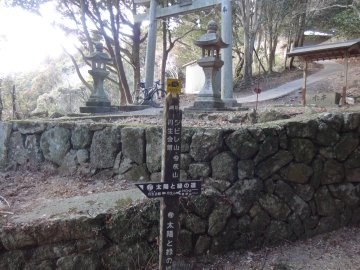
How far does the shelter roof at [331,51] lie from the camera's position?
8430mm

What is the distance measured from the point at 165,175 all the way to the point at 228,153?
155 centimetres

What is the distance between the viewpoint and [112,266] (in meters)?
3.42

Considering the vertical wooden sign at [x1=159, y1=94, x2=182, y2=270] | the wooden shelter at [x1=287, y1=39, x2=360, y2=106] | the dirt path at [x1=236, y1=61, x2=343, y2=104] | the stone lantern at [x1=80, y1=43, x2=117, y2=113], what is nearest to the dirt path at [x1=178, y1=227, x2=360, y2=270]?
the vertical wooden sign at [x1=159, y1=94, x2=182, y2=270]

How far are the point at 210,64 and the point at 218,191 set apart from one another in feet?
12.1

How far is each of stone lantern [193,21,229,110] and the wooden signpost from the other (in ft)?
13.7

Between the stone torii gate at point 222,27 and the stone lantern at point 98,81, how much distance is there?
7.79 feet

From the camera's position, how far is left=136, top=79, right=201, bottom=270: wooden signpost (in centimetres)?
263

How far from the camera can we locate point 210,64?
6809 mm

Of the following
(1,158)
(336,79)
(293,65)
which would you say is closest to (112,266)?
(1,158)

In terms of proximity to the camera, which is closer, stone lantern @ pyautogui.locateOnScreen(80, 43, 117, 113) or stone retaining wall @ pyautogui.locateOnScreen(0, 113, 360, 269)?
stone retaining wall @ pyautogui.locateOnScreen(0, 113, 360, 269)

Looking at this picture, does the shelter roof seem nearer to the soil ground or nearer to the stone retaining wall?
the soil ground

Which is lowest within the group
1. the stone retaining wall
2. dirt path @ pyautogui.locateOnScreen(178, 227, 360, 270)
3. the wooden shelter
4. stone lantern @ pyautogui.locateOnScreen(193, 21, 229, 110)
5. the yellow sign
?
dirt path @ pyautogui.locateOnScreen(178, 227, 360, 270)

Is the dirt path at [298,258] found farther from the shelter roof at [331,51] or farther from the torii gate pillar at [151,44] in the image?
the torii gate pillar at [151,44]

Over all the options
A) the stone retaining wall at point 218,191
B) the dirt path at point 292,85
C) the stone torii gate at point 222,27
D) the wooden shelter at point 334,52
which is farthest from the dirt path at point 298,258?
the dirt path at point 292,85
